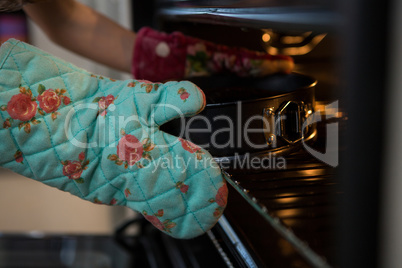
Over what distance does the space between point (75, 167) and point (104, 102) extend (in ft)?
0.23

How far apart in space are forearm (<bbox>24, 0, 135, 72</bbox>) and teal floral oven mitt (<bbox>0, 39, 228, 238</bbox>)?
356 mm

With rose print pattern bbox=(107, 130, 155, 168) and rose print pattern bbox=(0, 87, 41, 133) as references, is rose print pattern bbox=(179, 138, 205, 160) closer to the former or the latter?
rose print pattern bbox=(107, 130, 155, 168)

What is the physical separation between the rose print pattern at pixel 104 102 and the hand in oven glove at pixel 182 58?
217 millimetres

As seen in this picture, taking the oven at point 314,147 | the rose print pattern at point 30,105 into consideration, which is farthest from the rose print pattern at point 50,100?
the oven at point 314,147

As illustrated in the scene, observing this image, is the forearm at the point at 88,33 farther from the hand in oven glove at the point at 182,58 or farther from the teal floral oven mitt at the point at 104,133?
the teal floral oven mitt at the point at 104,133

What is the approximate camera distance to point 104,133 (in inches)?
16.0

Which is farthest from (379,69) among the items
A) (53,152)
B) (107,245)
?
(107,245)

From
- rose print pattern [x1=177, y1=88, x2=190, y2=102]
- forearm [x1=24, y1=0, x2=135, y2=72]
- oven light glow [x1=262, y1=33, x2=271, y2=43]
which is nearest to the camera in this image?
rose print pattern [x1=177, y1=88, x2=190, y2=102]

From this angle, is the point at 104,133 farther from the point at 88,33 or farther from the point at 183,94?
the point at 88,33

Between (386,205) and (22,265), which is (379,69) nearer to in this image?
(386,205)

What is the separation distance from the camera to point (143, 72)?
680 mm

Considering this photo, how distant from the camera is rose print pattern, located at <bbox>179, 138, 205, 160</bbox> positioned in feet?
1.32

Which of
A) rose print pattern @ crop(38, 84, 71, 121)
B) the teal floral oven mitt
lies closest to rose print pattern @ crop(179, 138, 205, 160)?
the teal floral oven mitt

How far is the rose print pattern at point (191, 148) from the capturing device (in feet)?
1.32
